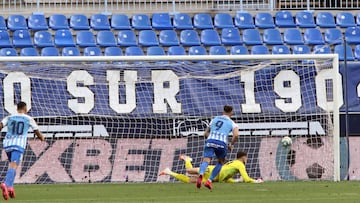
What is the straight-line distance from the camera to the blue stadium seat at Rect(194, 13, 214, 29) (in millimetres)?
23078

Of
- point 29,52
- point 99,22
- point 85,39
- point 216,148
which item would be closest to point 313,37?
point 99,22

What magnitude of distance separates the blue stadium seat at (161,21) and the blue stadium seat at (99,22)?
111cm

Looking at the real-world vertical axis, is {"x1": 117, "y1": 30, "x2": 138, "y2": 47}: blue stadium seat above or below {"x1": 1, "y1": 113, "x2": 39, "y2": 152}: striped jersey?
above

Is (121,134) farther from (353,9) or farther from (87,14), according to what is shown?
(353,9)

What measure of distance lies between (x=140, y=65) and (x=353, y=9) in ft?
27.0

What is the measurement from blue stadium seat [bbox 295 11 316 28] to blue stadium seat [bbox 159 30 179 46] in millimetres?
3255

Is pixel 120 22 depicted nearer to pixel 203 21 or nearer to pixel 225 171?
pixel 203 21

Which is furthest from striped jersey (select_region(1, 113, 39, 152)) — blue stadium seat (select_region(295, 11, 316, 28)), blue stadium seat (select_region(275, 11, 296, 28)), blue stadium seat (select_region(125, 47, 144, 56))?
blue stadium seat (select_region(295, 11, 316, 28))

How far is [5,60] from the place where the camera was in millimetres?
17984

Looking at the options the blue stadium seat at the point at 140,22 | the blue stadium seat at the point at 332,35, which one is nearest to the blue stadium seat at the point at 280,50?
the blue stadium seat at the point at 332,35

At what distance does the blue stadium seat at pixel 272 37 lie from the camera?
22766mm

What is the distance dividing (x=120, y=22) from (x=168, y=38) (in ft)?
4.27

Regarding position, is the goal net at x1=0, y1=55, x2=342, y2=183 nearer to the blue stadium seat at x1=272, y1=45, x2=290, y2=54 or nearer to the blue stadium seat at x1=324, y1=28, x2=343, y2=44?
the blue stadium seat at x1=272, y1=45, x2=290, y2=54

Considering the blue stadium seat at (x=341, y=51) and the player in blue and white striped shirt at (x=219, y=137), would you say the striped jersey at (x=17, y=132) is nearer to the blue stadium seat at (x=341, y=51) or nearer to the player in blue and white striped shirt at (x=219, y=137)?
the player in blue and white striped shirt at (x=219, y=137)
